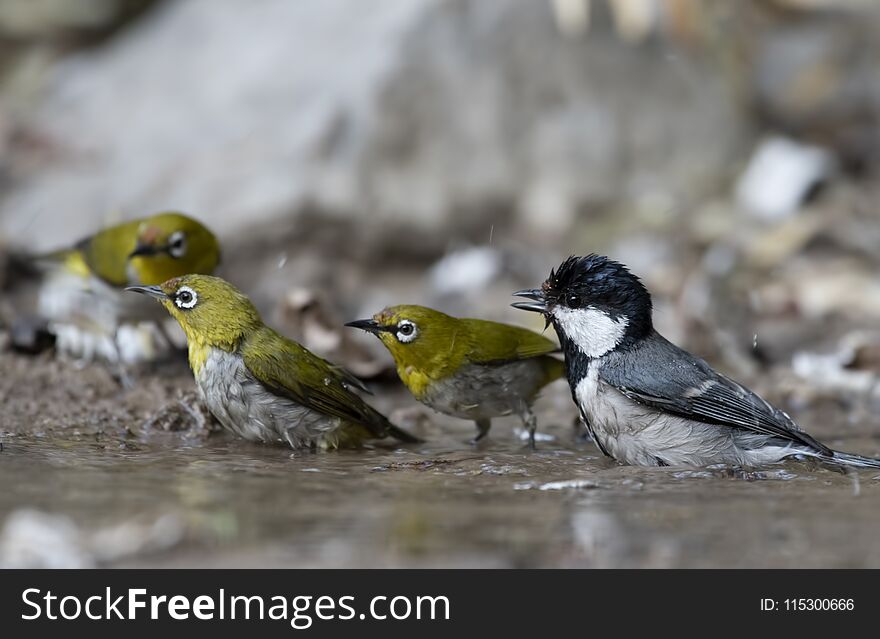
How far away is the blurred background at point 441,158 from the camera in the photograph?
8.78 metres

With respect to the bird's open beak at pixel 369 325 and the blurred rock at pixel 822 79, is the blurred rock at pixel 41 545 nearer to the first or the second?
the bird's open beak at pixel 369 325

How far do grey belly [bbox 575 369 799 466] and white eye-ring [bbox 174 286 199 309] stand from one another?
1.91 metres

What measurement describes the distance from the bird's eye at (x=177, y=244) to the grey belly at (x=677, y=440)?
8.62 ft

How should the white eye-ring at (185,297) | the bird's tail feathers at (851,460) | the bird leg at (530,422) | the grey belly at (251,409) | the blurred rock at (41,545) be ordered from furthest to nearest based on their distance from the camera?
the bird leg at (530,422) < the white eye-ring at (185,297) < the grey belly at (251,409) < the bird's tail feathers at (851,460) < the blurred rock at (41,545)

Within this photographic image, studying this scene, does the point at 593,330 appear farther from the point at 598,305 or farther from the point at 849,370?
the point at 849,370

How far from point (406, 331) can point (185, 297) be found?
102 cm

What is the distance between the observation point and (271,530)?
11.5 ft

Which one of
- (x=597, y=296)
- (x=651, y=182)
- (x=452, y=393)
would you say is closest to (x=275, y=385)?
(x=452, y=393)

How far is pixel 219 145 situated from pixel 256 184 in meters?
0.59

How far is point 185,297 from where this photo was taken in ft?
17.7

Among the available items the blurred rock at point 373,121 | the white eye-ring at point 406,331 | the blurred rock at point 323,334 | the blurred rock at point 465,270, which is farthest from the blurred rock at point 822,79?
the white eye-ring at point 406,331

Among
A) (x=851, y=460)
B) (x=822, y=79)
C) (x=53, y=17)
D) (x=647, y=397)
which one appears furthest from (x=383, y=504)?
(x=822, y=79)

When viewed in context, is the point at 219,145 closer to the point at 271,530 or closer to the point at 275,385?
the point at 275,385

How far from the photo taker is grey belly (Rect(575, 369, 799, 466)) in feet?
16.7
